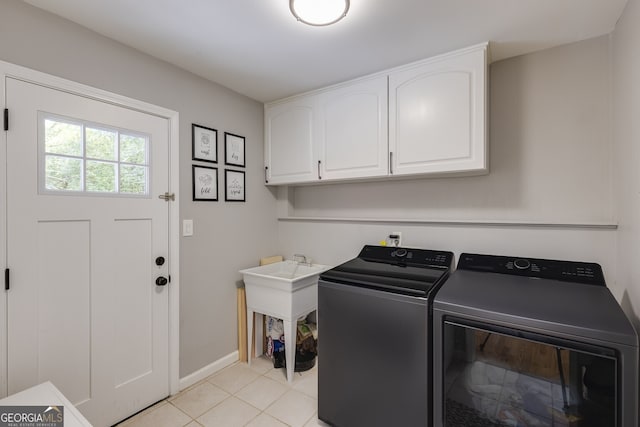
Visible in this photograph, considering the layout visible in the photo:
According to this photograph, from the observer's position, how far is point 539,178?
1838mm

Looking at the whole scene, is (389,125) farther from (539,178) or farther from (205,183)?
(205,183)

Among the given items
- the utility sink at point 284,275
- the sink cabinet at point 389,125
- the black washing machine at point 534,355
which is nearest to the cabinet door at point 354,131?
the sink cabinet at point 389,125

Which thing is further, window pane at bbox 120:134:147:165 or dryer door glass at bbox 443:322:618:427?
window pane at bbox 120:134:147:165

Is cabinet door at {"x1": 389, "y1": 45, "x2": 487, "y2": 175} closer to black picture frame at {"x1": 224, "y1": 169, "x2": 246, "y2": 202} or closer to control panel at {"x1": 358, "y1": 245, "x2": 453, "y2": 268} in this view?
control panel at {"x1": 358, "y1": 245, "x2": 453, "y2": 268}

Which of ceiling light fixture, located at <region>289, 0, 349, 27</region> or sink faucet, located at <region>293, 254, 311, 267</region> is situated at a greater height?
ceiling light fixture, located at <region>289, 0, 349, 27</region>

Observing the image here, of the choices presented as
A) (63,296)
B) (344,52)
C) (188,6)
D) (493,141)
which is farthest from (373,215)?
(63,296)

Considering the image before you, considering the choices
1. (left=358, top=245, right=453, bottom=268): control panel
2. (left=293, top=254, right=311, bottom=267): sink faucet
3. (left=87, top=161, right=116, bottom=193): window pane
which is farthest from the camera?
(left=293, top=254, right=311, bottom=267): sink faucet

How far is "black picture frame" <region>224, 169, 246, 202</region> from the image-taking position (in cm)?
238

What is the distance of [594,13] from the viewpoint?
4.81 ft

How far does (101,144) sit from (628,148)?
2.72m

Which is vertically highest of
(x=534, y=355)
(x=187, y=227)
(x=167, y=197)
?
(x=167, y=197)

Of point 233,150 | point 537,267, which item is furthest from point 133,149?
point 537,267

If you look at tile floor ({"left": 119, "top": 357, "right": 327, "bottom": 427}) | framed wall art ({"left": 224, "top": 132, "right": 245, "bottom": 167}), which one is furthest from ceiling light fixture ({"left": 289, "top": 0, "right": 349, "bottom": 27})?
tile floor ({"left": 119, "top": 357, "right": 327, "bottom": 427})

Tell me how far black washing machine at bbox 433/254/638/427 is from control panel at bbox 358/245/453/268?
1.27 feet
